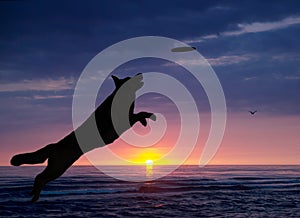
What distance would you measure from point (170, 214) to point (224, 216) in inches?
193

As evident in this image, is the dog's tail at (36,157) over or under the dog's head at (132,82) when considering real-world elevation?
under

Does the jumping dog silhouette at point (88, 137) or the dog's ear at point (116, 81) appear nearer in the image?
the jumping dog silhouette at point (88, 137)

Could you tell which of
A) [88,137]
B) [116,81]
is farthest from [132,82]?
[88,137]

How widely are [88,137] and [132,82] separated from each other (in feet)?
2.64

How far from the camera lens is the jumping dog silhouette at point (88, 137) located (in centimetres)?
419

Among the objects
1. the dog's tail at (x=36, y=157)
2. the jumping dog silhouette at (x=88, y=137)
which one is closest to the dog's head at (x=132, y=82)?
the jumping dog silhouette at (x=88, y=137)

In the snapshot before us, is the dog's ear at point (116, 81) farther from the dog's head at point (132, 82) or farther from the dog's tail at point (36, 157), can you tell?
the dog's tail at point (36, 157)

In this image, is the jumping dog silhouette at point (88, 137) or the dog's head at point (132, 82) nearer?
the jumping dog silhouette at point (88, 137)

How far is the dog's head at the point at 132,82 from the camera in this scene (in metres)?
4.41

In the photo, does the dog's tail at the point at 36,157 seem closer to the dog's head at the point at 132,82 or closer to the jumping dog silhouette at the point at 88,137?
the jumping dog silhouette at the point at 88,137

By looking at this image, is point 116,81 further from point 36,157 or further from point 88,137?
point 36,157

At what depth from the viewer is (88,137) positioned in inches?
164

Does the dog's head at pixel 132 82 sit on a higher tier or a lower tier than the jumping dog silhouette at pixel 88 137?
higher

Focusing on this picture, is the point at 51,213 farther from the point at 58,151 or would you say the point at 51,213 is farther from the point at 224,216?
the point at 58,151
